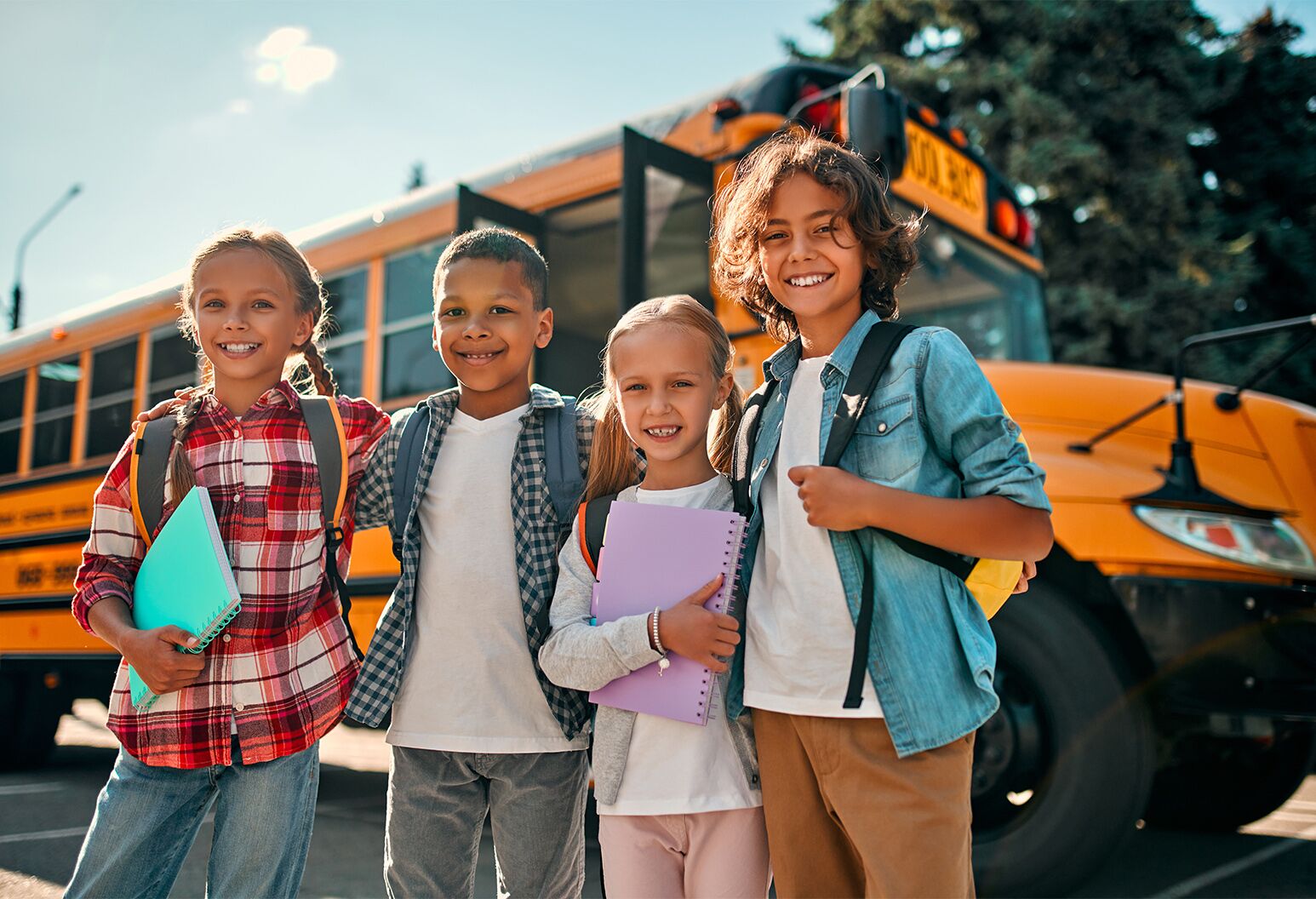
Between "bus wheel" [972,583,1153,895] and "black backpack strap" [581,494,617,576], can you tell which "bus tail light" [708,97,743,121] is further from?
"black backpack strap" [581,494,617,576]

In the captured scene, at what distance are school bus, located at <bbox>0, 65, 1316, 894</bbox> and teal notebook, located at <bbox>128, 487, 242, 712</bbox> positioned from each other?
1447mm

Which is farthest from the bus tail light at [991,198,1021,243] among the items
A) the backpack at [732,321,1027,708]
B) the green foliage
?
the green foliage

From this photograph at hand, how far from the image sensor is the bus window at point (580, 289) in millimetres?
3459

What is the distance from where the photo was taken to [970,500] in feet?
4.24

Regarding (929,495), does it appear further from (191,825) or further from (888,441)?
(191,825)

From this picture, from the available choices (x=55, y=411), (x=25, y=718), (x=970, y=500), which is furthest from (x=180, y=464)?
(x=25, y=718)

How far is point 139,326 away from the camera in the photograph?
4730mm

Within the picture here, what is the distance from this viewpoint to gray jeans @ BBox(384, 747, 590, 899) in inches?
64.2

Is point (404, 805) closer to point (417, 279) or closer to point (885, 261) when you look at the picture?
point (885, 261)

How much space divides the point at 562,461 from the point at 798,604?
0.53 metres

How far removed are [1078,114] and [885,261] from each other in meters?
12.6

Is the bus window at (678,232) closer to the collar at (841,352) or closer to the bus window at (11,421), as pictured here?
the collar at (841,352)

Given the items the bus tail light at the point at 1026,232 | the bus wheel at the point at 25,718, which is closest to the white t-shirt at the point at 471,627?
the bus tail light at the point at 1026,232

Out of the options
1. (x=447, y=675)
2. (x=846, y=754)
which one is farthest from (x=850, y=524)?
(x=447, y=675)
